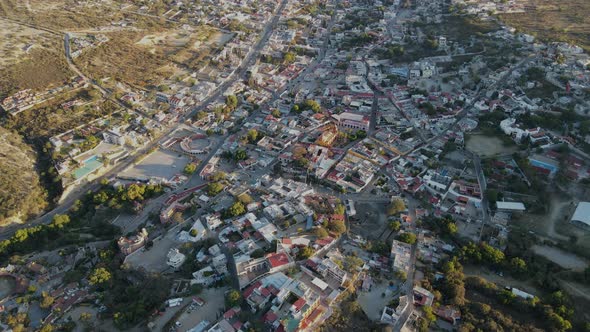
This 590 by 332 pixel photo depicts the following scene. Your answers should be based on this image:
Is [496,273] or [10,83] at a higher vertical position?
[10,83]

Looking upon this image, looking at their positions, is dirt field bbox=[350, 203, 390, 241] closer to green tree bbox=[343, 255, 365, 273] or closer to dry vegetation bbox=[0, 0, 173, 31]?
green tree bbox=[343, 255, 365, 273]

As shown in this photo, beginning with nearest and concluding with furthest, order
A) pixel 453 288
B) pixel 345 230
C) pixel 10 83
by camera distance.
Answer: pixel 453 288
pixel 345 230
pixel 10 83

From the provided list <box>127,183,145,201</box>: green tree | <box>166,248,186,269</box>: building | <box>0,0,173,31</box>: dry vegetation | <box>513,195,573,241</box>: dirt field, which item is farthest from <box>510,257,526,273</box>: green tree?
<box>0,0,173,31</box>: dry vegetation

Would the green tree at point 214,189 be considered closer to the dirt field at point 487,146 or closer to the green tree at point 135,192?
the green tree at point 135,192

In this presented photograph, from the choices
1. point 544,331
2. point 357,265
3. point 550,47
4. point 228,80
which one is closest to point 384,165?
point 357,265

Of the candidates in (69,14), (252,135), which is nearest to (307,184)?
(252,135)

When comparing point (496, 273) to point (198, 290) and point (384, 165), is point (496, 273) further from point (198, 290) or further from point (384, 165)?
point (198, 290)

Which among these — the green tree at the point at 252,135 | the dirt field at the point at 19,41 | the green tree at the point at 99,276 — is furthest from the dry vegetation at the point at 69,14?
the green tree at the point at 99,276

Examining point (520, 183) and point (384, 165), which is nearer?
point (520, 183)
